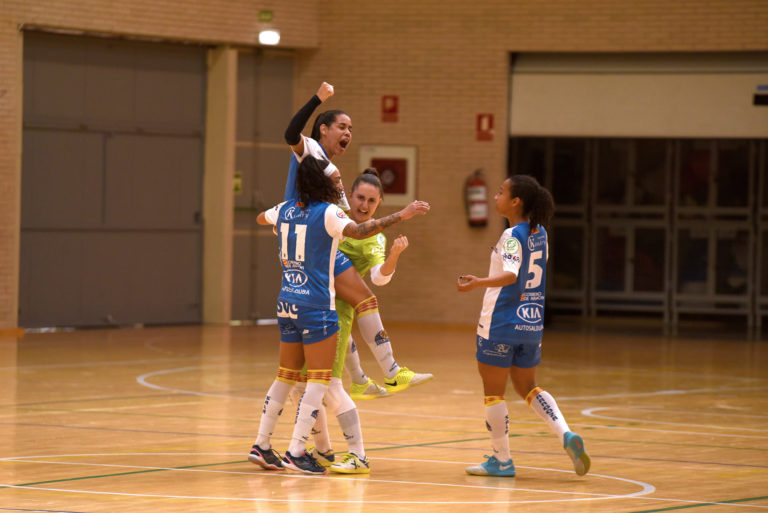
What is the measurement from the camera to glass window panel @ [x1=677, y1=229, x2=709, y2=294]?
20.4 m

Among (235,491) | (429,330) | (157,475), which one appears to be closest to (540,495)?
(235,491)

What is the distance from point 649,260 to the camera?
20641 mm

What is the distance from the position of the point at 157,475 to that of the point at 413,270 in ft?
37.1

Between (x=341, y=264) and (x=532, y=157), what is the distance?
13933 mm

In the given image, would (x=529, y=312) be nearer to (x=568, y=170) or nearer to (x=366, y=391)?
(x=366, y=391)

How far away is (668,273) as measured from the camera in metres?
20.4

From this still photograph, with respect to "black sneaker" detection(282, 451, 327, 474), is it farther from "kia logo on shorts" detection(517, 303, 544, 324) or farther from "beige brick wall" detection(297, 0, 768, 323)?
"beige brick wall" detection(297, 0, 768, 323)

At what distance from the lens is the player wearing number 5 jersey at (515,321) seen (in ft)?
22.5

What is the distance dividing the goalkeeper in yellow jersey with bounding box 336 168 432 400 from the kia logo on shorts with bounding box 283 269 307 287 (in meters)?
0.55

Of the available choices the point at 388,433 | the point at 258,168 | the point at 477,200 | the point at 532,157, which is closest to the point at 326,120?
the point at 388,433

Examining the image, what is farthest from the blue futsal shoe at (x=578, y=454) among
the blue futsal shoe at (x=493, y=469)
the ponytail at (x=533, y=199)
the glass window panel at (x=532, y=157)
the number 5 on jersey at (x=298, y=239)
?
the glass window panel at (x=532, y=157)

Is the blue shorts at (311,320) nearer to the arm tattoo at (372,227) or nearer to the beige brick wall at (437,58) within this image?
the arm tattoo at (372,227)

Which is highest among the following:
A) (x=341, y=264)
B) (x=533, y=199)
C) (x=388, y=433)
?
(x=533, y=199)

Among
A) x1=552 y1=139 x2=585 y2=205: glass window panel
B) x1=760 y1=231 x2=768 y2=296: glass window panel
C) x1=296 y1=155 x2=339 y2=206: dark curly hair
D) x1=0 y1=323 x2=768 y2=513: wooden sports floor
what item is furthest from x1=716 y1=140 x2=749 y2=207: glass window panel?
x1=296 y1=155 x2=339 y2=206: dark curly hair
